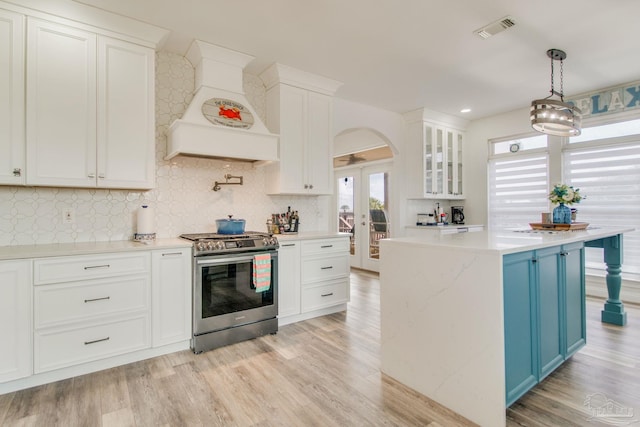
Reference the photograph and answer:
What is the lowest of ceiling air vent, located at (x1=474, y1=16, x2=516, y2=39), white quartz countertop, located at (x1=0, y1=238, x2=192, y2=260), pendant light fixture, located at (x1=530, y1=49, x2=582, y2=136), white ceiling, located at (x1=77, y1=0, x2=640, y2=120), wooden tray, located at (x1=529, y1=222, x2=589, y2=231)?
white quartz countertop, located at (x1=0, y1=238, x2=192, y2=260)

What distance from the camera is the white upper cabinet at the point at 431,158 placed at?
5.23 m

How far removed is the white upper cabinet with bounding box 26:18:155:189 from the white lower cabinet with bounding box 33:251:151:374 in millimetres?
679

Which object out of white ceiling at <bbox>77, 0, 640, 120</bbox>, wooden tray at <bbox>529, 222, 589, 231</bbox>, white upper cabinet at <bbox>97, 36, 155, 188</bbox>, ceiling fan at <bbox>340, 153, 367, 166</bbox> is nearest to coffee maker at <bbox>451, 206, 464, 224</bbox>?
ceiling fan at <bbox>340, 153, 367, 166</bbox>

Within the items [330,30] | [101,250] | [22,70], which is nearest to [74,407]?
[101,250]

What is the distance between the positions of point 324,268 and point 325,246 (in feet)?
0.82

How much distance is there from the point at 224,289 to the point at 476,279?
6.74ft

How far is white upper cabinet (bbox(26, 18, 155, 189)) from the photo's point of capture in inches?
95.3

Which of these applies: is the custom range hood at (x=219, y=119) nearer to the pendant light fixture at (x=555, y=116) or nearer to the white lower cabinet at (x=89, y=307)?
the white lower cabinet at (x=89, y=307)

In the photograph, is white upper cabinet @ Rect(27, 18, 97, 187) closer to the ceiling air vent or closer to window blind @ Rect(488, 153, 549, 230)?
the ceiling air vent

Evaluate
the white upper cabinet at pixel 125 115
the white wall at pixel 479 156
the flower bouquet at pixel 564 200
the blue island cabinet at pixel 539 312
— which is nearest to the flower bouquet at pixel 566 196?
the flower bouquet at pixel 564 200

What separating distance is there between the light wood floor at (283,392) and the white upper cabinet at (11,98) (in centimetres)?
155

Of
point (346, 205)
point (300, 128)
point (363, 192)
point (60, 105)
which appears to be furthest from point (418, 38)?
point (346, 205)

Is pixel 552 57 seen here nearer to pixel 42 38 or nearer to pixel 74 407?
pixel 42 38

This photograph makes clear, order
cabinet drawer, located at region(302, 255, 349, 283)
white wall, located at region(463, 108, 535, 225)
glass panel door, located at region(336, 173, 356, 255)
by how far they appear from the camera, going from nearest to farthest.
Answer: cabinet drawer, located at region(302, 255, 349, 283) → white wall, located at region(463, 108, 535, 225) → glass panel door, located at region(336, 173, 356, 255)
